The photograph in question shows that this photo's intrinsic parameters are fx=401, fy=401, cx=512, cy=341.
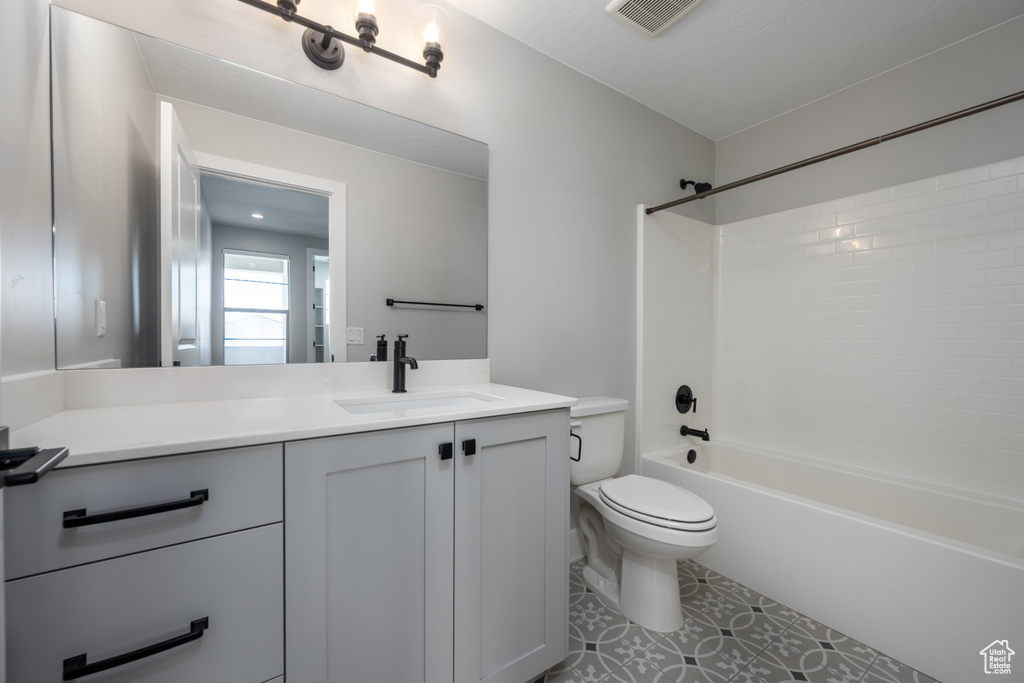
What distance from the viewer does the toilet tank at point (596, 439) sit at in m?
1.83

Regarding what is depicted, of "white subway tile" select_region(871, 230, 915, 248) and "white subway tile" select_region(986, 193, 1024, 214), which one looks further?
"white subway tile" select_region(871, 230, 915, 248)

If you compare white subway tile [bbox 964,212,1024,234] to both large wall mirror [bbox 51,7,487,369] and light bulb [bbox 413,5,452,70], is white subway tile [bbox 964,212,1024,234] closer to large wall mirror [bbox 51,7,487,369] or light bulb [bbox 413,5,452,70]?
large wall mirror [bbox 51,7,487,369]

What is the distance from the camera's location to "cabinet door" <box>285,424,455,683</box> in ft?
2.82

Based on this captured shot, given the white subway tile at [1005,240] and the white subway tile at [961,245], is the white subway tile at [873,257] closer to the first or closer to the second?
the white subway tile at [961,245]

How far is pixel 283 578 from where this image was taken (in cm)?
84

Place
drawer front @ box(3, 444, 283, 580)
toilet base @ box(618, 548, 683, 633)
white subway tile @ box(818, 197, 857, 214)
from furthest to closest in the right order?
white subway tile @ box(818, 197, 857, 214) < toilet base @ box(618, 548, 683, 633) < drawer front @ box(3, 444, 283, 580)

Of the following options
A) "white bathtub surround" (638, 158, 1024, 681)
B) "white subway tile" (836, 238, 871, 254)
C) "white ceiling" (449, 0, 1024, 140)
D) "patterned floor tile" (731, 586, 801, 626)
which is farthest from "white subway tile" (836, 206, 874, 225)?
"patterned floor tile" (731, 586, 801, 626)

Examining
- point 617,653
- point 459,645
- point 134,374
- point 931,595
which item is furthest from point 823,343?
point 134,374

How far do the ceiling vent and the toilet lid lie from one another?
201cm

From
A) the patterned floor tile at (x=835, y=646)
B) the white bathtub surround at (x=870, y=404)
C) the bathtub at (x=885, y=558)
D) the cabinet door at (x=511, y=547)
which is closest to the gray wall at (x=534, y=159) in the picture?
the white bathtub surround at (x=870, y=404)

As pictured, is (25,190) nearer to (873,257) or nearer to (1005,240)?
(873,257)

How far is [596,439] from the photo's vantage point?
6.27ft

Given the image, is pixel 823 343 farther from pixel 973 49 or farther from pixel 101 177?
pixel 101 177

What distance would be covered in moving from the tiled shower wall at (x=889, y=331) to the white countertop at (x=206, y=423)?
1798 mm
